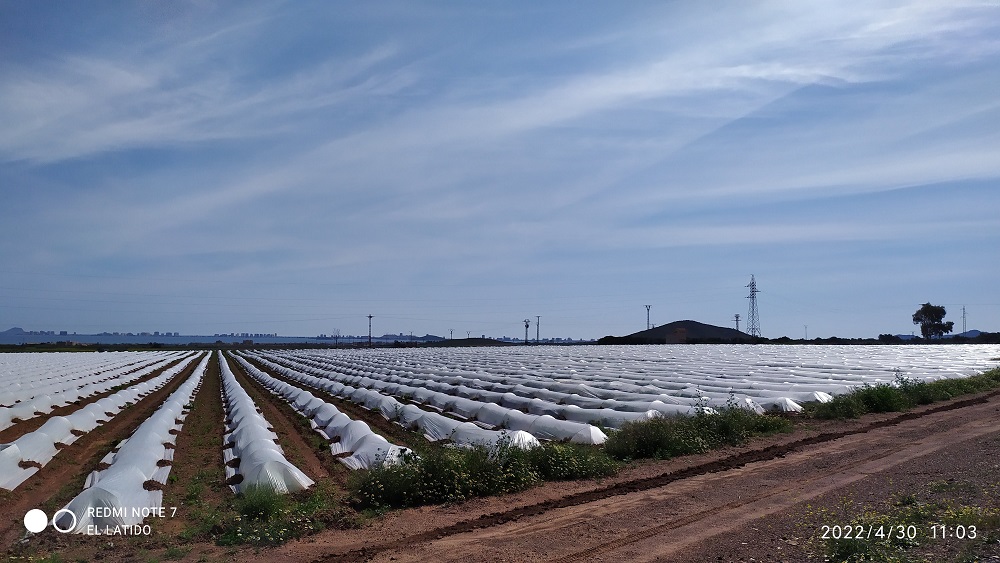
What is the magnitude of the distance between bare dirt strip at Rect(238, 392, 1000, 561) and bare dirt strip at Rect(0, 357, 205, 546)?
3.97 m

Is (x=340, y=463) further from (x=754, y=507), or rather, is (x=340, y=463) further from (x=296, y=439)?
(x=754, y=507)

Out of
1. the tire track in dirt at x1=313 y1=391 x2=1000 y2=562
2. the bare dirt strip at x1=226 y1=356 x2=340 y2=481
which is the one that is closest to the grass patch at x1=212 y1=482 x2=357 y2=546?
the tire track in dirt at x1=313 y1=391 x2=1000 y2=562

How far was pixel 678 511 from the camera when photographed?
23.6 ft

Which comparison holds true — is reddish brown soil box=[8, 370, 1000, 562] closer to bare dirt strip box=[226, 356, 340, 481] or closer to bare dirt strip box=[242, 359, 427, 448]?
bare dirt strip box=[226, 356, 340, 481]

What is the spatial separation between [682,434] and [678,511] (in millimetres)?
4508

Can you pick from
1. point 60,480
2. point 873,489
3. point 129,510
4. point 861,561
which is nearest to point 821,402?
point 873,489

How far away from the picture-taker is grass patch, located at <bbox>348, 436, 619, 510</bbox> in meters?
7.99

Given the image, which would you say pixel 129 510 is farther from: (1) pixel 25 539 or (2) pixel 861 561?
(2) pixel 861 561

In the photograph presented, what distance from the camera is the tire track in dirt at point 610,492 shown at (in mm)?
6285

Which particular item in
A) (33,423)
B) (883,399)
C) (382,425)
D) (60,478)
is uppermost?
(883,399)

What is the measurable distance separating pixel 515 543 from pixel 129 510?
14.8 feet

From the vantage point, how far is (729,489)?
8.24m

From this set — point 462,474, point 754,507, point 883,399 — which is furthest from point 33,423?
point 883,399

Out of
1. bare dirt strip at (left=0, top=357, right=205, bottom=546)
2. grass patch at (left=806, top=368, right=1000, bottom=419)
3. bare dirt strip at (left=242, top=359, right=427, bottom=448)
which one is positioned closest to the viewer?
bare dirt strip at (left=0, top=357, right=205, bottom=546)
